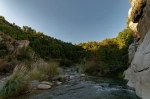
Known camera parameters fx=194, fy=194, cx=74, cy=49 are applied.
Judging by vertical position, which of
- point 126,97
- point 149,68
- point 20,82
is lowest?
point 126,97

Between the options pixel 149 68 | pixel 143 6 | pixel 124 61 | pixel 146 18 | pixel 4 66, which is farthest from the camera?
pixel 124 61

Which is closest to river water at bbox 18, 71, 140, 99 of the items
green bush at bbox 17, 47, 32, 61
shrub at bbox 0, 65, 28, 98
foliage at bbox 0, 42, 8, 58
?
shrub at bbox 0, 65, 28, 98

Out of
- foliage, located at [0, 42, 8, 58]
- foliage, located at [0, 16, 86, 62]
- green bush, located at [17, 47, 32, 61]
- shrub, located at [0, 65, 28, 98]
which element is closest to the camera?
shrub, located at [0, 65, 28, 98]

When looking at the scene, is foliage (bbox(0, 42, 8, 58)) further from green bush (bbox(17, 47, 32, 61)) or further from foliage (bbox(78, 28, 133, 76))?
foliage (bbox(78, 28, 133, 76))

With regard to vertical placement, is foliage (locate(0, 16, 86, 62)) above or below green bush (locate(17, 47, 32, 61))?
above

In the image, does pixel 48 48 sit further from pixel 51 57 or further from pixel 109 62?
pixel 109 62

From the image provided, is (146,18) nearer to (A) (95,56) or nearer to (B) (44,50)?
(A) (95,56)

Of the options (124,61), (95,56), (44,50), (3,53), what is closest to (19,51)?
(3,53)

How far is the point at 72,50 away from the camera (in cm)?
5941

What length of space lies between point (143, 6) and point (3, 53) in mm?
21049

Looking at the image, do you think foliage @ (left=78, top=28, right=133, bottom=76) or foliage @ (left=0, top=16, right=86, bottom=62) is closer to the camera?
foliage @ (left=78, top=28, right=133, bottom=76)

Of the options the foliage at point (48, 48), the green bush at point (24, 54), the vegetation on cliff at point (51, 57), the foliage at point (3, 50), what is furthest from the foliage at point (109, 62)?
the foliage at point (48, 48)

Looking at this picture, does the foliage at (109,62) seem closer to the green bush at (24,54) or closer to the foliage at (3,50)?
the green bush at (24,54)

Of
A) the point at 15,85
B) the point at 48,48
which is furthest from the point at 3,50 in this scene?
the point at 48,48
